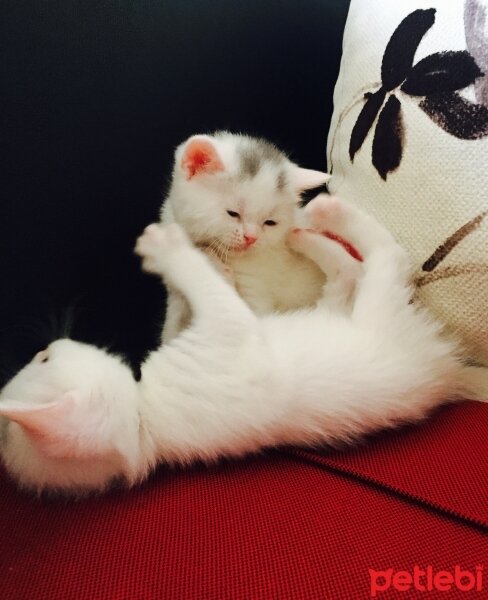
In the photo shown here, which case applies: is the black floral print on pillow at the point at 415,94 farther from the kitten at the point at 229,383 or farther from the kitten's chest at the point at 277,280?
the kitten's chest at the point at 277,280

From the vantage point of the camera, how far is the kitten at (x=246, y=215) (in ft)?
3.12

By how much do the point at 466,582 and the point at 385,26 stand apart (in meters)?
0.80

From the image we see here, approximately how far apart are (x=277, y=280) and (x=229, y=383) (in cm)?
30

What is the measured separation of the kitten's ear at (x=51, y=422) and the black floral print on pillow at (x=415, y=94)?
0.58 m

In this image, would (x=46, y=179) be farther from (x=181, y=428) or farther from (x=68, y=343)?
(x=181, y=428)

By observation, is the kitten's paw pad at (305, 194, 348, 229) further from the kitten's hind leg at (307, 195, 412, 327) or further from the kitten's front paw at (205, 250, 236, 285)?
the kitten's front paw at (205, 250, 236, 285)

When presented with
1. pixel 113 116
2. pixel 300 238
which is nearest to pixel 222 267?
pixel 300 238

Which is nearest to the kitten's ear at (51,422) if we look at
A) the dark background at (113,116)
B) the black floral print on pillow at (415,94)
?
the dark background at (113,116)

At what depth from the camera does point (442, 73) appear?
0.77m

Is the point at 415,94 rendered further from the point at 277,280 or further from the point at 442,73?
the point at 277,280

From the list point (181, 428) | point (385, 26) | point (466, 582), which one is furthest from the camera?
point (385, 26)

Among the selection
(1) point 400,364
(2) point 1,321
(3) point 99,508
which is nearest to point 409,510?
(1) point 400,364

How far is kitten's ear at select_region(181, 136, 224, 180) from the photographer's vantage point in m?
0.91

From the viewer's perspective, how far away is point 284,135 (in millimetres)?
1250
